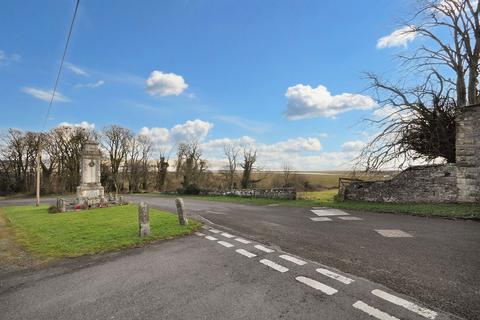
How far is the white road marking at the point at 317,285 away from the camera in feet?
11.2

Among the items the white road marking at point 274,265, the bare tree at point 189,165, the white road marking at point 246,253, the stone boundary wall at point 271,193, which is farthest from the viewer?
the bare tree at point 189,165

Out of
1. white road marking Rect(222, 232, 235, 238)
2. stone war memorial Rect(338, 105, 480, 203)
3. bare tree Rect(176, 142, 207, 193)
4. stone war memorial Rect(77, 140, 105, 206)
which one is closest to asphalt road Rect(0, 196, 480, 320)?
white road marking Rect(222, 232, 235, 238)

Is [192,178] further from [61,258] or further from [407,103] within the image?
[61,258]

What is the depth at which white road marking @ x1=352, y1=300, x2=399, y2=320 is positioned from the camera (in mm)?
2754

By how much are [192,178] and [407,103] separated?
110 feet

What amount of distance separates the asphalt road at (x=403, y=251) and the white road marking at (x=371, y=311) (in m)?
0.68

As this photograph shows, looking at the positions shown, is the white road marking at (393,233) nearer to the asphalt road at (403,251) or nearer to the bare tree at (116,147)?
the asphalt road at (403,251)

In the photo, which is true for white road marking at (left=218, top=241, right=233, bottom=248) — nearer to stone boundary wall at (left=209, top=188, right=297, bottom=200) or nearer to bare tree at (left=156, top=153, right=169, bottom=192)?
stone boundary wall at (left=209, top=188, right=297, bottom=200)

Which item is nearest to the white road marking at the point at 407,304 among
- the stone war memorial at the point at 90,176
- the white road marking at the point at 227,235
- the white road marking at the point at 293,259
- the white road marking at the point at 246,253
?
the white road marking at the point at 293,259

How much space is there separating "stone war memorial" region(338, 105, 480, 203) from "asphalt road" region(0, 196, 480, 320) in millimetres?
5732

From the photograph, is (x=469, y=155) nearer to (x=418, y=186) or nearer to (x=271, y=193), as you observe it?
(x=418, y=186)

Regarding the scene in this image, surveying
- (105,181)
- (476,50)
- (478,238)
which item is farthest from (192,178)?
(478,238)

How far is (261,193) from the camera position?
20.8 m

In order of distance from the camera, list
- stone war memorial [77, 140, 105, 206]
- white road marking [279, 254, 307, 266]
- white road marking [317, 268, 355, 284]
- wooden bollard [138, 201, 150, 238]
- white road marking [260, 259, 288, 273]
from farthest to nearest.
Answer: stone war memorial [77, 140, 105, 206] < wooden bollard [138, 201, 150, 238] < white road marking [279, 254, 307, 266] < white road marking [260, 259, 288, 273] < white road marking [317, 268, 355, 284]
